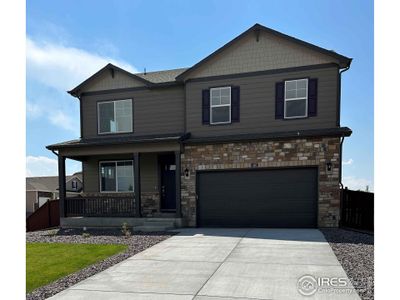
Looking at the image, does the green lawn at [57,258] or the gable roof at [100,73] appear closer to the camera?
the green lawn at [57,258]

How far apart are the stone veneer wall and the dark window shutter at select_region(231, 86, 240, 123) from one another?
3.58 ft

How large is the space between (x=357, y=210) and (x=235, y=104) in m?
5.70

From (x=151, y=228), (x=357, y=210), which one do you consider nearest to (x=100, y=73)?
(x=151, y=228)

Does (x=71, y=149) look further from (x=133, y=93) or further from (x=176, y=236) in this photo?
(x=176, y=236)

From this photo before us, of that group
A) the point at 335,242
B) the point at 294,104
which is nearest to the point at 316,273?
the point at 335,242

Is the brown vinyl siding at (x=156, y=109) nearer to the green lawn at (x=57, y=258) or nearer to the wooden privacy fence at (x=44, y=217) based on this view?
the wooden privacy fence at (x=44, y=217)

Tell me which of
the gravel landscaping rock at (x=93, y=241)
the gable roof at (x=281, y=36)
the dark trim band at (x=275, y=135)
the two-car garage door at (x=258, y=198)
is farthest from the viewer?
the two-car garage door at (x=258, y=198)

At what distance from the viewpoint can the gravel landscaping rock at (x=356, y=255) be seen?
4.38 m

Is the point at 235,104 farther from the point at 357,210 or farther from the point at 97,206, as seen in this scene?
the point at 97,206

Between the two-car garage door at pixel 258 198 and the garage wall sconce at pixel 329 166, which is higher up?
the garage wall sconce at pixel 329 166

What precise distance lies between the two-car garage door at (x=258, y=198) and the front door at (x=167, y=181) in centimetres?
165

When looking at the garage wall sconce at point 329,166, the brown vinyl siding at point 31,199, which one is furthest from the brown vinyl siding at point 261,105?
the brown vinyl siding at point 31,199

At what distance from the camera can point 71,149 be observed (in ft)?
39.3
